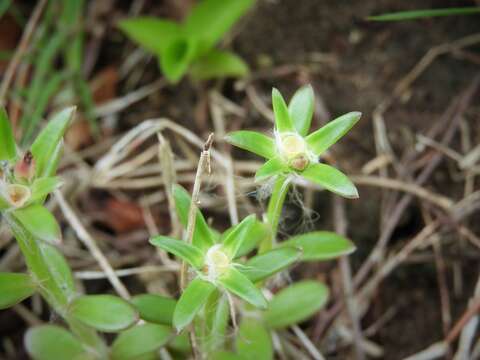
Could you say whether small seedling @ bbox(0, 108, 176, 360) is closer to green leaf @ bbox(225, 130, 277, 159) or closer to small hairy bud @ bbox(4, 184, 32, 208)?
small hairy bud @ bbox(4, 184, 32, 208)

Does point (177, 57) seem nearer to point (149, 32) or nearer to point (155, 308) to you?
point (149, 32)

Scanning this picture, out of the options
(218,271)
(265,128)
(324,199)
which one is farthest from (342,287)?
(218,271)

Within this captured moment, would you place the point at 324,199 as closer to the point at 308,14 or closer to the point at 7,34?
the point at 308,14

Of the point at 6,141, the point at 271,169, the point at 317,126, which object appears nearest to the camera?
the point at 271,169

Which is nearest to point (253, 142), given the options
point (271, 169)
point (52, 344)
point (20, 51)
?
point (271, 169)

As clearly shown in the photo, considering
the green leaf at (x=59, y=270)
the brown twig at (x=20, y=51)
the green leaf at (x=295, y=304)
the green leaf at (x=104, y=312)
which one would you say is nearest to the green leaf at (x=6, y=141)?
the green leaf at (x=59, y=270)

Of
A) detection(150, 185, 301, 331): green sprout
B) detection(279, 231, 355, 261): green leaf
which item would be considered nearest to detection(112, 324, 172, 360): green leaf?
detection(150, 185, 301, 331): green sprout
